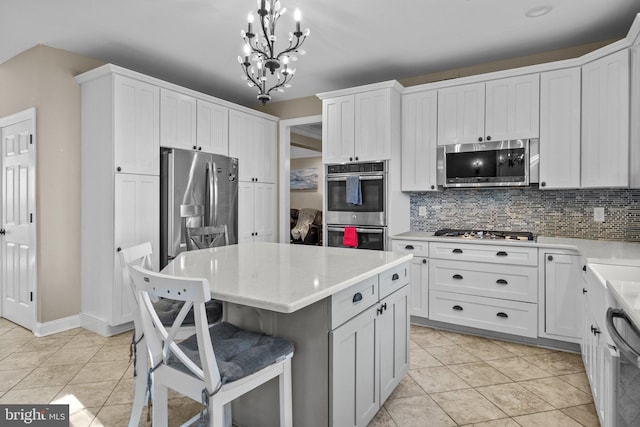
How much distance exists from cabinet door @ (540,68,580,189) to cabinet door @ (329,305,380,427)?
7.87 feet

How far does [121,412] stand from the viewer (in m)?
2.12

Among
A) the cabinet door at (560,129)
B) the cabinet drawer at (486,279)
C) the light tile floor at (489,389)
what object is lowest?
the light tile floor at (489,389)

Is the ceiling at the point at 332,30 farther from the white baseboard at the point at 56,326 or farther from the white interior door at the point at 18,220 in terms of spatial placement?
the white baseboard at the point at 56,326

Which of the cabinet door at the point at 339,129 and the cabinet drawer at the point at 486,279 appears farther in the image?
the cabinet door at the point at 339,129

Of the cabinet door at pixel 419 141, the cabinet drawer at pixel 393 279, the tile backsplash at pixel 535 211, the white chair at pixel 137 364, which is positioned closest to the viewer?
the white chair at pixel 137 364

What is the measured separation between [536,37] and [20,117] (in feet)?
15.9

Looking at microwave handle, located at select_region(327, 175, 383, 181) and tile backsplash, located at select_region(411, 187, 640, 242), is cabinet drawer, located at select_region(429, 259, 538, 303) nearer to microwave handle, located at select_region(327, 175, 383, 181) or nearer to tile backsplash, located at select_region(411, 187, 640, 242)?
tile backsplash, located at select_region(411, 187, 640, 242)

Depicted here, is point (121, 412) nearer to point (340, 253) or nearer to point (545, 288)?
point (340, 253)

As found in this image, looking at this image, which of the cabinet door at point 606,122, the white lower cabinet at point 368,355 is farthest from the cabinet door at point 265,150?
the cabinet door at point 606,122

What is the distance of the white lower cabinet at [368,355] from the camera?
1.61 m

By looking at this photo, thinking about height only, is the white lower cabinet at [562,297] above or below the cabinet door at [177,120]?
below

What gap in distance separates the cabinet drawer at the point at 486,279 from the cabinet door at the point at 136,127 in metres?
2.92

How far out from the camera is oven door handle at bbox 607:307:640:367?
42.4 inches

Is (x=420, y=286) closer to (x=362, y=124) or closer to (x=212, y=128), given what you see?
(x=362, y=124)
